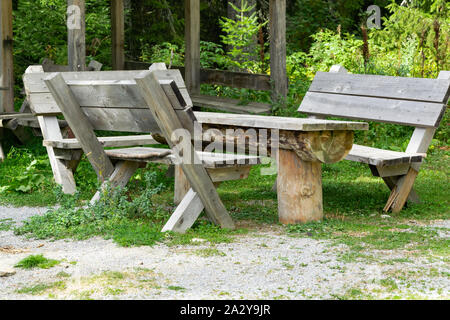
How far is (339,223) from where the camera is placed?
16.8ft

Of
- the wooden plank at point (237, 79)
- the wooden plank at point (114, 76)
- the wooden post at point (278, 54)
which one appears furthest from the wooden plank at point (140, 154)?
the wooden plank at point (237, 79)

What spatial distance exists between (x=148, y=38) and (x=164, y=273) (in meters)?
13.3

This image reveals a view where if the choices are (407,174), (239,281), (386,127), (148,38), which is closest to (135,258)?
(239,281)

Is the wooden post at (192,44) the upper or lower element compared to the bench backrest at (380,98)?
upper

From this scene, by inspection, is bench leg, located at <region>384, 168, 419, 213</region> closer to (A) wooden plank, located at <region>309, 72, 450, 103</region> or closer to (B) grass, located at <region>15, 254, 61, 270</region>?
(A) wooden plank, located at <region>309, 72, 450, 103</region>

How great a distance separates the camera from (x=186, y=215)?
4711 millimetres

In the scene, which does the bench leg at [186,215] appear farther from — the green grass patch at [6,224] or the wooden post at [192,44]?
the wooden post at [192,44]

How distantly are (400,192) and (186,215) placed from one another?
2014mm

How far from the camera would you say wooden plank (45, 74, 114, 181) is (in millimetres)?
5004

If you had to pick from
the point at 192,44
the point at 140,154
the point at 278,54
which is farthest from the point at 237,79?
the point at 140,154

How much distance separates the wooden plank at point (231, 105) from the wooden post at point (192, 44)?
0.41 m

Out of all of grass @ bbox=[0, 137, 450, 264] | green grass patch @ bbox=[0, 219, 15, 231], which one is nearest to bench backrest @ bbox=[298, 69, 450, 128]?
grass @ bbox=[0, 137, 450, 264]

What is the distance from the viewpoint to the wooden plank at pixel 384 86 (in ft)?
19.0

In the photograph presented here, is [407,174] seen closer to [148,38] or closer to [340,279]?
[340,279]
